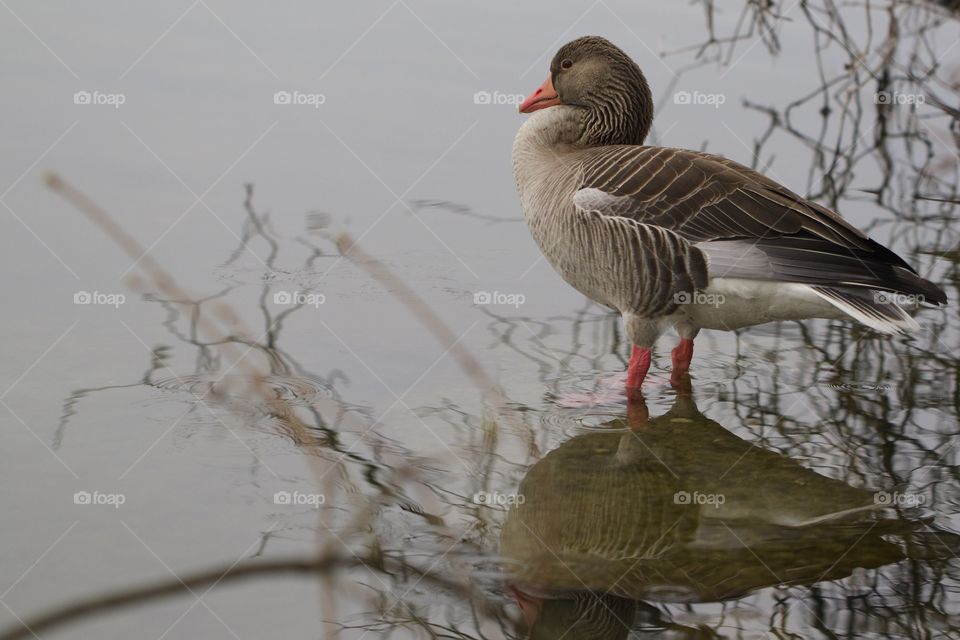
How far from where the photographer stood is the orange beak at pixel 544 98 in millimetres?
6223

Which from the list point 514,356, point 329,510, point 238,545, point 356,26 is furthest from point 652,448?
point 356,26

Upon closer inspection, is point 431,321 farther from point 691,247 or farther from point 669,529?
point 669,529

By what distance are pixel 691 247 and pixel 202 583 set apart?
2.74 meters

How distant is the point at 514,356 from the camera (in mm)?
5648
